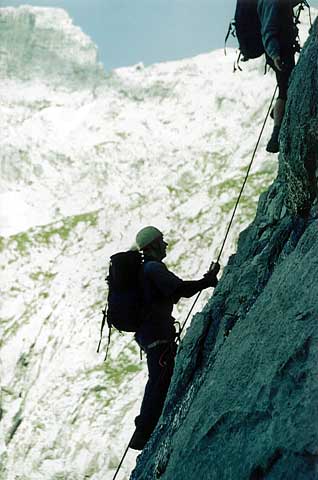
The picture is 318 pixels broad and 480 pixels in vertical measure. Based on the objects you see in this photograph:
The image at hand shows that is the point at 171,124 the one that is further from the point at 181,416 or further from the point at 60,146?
the point at 181,416

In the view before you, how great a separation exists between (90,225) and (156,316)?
108491mm

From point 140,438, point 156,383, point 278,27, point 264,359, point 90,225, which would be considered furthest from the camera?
point 90,225

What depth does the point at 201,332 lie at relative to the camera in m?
10.3

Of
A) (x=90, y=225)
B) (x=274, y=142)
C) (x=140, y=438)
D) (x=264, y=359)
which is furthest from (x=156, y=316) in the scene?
(x=90, y=225)

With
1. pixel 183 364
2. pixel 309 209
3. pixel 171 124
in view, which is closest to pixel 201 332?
pixel 183 364

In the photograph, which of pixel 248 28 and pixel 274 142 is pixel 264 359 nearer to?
pixel 274 142

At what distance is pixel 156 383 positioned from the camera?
10.6 m

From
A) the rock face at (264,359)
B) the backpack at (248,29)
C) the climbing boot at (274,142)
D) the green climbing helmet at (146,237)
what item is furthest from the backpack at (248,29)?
the green climbing helmet at (146,237)

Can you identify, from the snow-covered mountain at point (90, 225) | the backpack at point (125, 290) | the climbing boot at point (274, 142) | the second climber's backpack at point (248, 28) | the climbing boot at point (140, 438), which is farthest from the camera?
the snow-covered mountain at point (90, 225)

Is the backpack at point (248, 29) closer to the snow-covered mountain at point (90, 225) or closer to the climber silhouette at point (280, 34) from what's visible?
the climber silhouette at point (280, 34)

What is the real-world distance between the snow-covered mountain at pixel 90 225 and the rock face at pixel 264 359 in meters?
36.6

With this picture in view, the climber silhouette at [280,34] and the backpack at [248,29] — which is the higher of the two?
the backpack at [248,29]

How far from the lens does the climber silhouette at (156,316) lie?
30.8ft

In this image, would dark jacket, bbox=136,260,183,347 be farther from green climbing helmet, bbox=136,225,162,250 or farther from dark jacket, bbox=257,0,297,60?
dark jacket, bbox=257,0,297,60
